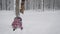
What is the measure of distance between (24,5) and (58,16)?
14.4 inches

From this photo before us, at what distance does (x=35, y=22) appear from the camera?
111 cm

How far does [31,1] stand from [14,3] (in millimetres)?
173

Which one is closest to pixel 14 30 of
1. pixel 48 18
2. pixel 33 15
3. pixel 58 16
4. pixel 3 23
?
pixel 3 23

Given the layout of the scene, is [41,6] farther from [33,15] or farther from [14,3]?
[14,3]

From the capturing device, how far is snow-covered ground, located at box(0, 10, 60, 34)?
1094 mm

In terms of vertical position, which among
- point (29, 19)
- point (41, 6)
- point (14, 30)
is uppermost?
point (41, 6)

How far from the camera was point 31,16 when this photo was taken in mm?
1113

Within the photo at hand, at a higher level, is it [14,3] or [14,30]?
[14,3]

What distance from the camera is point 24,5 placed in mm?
1121

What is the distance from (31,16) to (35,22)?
0.24 feet

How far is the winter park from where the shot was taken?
1095 mm

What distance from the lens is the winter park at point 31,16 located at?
109cm

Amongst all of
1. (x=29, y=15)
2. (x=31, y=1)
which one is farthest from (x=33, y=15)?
(x=31, y=1)

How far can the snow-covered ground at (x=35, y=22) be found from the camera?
109 centimetres
